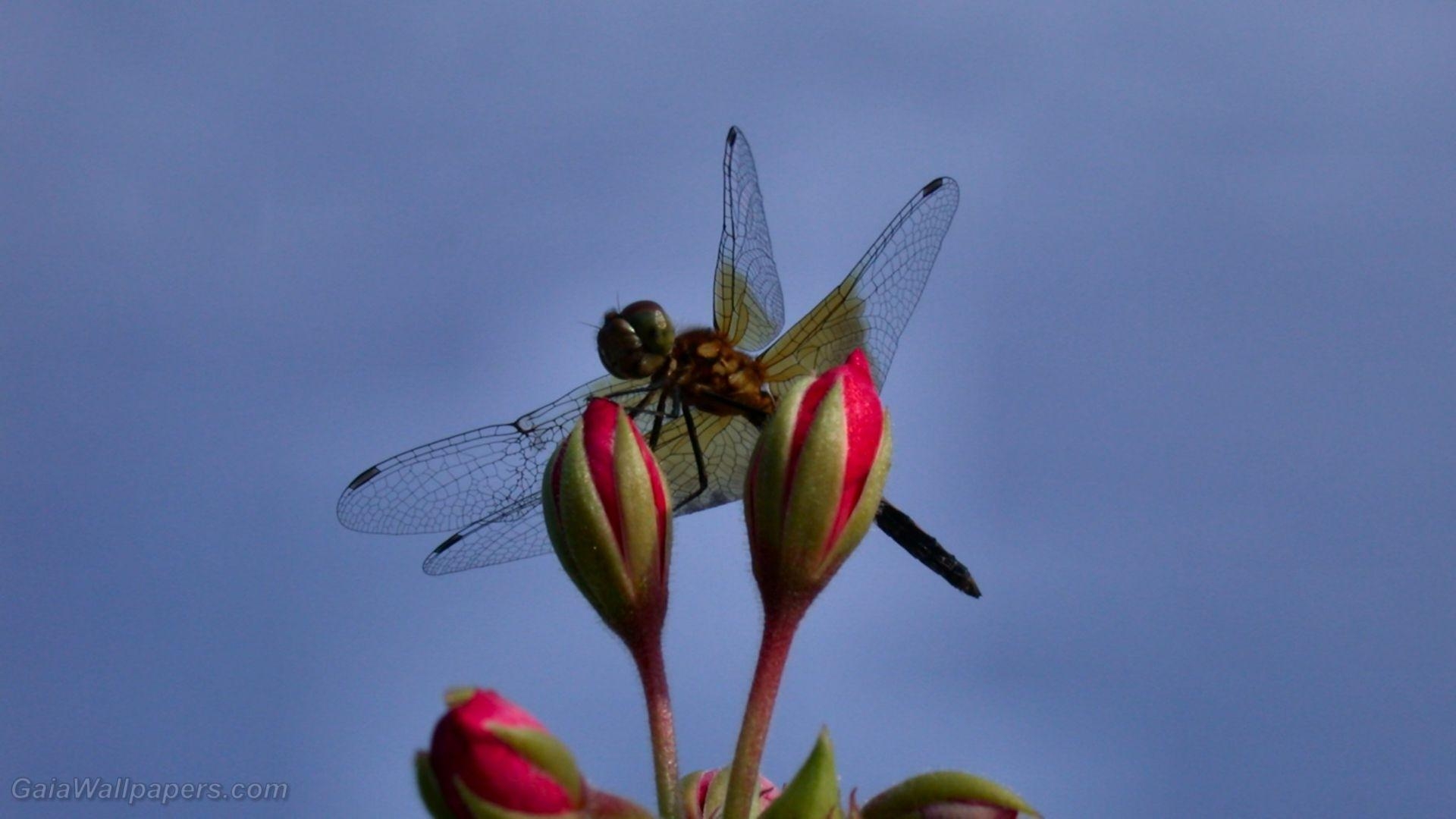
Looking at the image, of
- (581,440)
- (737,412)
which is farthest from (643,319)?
(581,440)

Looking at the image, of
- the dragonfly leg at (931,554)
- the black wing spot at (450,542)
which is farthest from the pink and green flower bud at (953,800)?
the black wing spot at (450,542)

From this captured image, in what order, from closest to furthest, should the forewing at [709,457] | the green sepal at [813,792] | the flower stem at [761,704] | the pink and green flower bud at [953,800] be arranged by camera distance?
1. the green sepal at [813,792]
2. the pink and green flower bud at [953,800]
3. the flower stem at [761,704]
4. the forewing at [709,457]

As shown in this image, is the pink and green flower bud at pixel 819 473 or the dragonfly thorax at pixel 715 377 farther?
the dragonfly thorax at pixel 715 377

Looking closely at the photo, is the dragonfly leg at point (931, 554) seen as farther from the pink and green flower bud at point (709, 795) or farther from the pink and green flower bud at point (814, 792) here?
the pink and green flower bud at point (814, 792)

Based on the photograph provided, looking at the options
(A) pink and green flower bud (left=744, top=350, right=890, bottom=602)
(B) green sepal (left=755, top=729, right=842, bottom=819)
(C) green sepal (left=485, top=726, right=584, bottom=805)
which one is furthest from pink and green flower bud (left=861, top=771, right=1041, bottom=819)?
(C) green sepal (left=485, top=726, right=584, bottom=805)

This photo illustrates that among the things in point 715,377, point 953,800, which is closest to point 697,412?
point 715,377

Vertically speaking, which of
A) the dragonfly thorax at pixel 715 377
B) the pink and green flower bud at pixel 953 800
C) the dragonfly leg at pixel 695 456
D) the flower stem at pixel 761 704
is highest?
the dragonfly thorax at pixel 715 377
